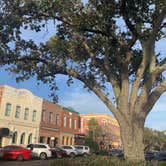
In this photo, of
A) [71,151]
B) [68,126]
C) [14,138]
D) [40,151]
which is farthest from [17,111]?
[68,126]

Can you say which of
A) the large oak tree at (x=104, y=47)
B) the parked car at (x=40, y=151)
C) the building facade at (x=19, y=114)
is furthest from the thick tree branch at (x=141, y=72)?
the building facade at (x=19, y=114)

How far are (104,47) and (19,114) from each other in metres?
30.3

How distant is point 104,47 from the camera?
14.6 m

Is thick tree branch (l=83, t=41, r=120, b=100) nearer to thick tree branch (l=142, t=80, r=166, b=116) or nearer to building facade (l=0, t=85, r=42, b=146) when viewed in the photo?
thick tree branch (l=142, t=80, r=166, b=116)

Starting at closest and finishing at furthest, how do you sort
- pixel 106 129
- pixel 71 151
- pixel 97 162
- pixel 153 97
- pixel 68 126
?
1. pixel 97 162
2. pixel 153 97
3. pixel 71 151
4. pixel 68 126
5. pixel 106 129

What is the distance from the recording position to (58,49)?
612 inches

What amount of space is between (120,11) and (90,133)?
56.9 m

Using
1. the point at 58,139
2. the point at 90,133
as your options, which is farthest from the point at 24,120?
the point at 90,133

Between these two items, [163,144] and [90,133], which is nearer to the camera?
[90,133]

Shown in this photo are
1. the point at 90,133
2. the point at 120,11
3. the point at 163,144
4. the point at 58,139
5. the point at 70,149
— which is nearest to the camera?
the point at 120,11

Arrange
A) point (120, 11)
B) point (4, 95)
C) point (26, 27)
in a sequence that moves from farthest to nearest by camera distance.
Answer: point (4, 95)
point (26, 27)
point (120, 11)

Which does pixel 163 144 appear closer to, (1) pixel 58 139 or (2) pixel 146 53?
(1) pixel 58 139

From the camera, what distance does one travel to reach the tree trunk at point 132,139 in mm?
12289

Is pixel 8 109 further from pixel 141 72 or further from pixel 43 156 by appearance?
pixel 141 72
